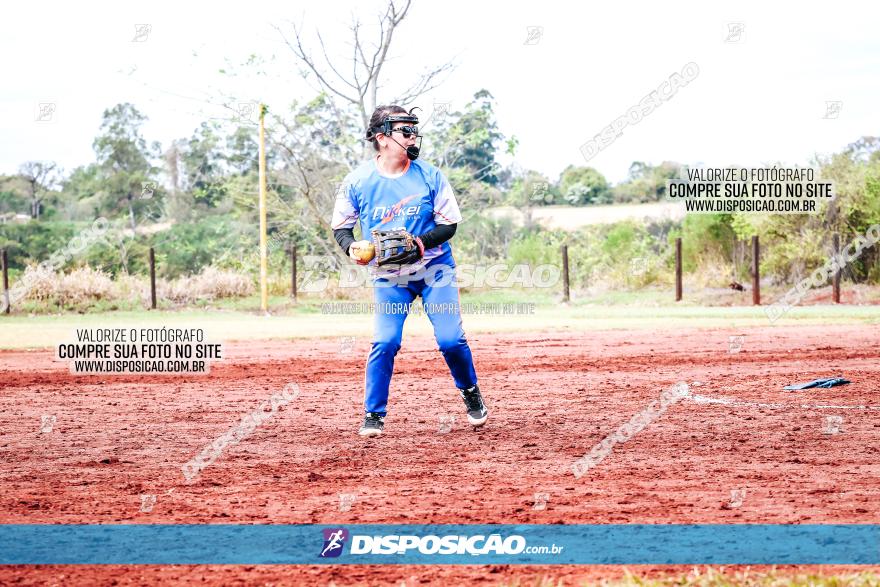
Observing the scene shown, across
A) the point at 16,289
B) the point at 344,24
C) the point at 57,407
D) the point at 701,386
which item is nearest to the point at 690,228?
the point at 344,24

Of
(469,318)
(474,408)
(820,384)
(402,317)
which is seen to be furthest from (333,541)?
(469,318)

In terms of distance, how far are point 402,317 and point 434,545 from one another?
3262mm

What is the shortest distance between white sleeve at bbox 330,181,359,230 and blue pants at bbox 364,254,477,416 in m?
0.48

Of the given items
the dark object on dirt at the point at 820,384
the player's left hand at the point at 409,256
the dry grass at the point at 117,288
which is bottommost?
the dark object on dirt at the point at 820,384

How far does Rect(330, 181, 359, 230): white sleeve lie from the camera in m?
7.64

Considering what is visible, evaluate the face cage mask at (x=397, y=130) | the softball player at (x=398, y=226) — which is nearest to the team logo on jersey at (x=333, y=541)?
the softball player at (x=398, y=226)

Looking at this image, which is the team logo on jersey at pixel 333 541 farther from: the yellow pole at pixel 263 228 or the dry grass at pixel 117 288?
the dry grass at pixel 117 288

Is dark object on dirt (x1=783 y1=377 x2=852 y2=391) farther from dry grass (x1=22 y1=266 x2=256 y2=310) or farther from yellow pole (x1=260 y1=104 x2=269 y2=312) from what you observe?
dry grass (x1=22 y1=266 x2=256 y2=310)

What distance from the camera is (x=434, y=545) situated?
465 centimetres

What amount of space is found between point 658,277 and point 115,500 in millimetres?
26043

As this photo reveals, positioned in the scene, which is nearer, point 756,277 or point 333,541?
point 333,541

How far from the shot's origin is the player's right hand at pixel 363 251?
7273mm

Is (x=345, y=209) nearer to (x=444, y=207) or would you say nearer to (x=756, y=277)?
(x=444, y=207)

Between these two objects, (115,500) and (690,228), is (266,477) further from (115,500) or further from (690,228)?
(690,228)
